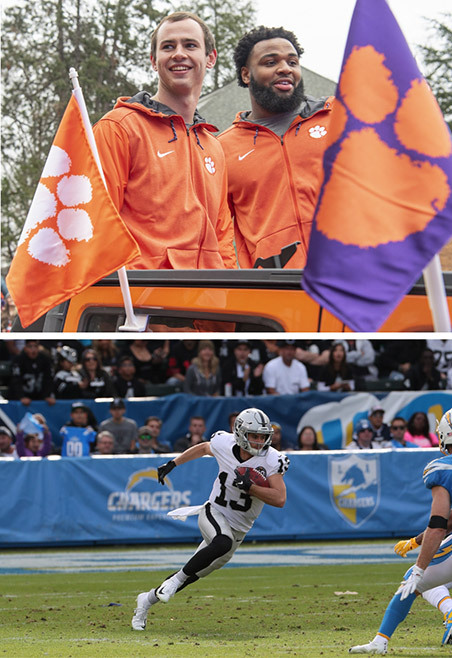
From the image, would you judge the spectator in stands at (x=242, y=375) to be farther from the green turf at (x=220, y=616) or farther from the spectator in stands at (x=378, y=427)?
the green turf at (x=220, y=616)

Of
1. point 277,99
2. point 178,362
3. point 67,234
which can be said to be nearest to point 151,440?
point 178,362

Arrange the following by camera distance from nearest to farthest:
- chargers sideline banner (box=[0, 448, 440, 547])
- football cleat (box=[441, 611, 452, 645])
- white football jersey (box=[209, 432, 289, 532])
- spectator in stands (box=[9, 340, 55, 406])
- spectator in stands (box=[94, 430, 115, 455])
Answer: football cleat (box=[441, 611, 452, 645]) < white football jersey (box=[209, 432, 289, 532]) < chargers sideline banner (box=[0, 448, 440, 547]) < spectator in stands (box=[94, 430, 115, 455]) < spectator in stands (box=[9, 340, 55, 406])

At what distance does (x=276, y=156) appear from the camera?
623cm

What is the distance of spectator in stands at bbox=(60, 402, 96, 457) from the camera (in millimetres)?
15242

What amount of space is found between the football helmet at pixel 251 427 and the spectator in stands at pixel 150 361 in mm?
8102

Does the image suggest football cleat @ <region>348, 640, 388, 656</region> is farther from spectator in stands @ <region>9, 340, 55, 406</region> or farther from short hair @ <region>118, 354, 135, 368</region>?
short hair @ <region>118, 354, 135, 368</region>

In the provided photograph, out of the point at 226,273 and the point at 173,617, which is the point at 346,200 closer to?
the point at 226,273

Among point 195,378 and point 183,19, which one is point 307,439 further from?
point 183,19

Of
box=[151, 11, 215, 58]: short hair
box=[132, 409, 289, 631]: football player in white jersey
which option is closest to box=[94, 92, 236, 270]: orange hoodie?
box=[151, 11, 215, 58]: short hair

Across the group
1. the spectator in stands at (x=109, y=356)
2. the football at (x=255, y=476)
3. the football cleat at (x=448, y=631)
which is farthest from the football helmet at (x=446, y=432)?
the spectator in stands at (x=109, y=356)

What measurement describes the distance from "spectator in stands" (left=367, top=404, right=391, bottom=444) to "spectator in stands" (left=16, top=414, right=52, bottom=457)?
4.68 m

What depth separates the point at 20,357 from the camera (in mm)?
16391

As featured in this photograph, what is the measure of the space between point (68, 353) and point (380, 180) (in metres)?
11.9

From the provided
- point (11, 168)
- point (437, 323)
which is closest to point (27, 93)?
point (11, 168)
